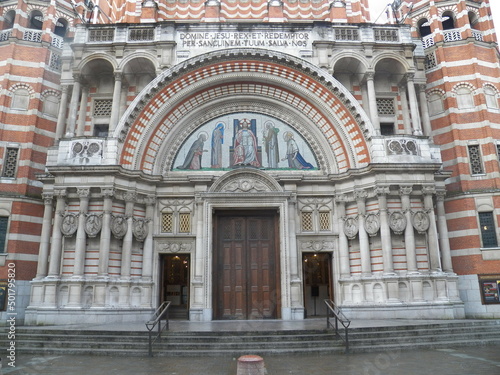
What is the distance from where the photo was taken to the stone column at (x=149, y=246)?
52.4ft

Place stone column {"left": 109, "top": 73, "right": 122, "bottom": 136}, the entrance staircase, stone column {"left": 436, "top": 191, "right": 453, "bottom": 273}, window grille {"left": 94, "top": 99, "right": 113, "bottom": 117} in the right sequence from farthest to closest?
window grille {"left": 94, "top": 99, "right": 113, "bottom": 117} → stone column {"left": 109, "top": 73, "right": 122, "bottom": 136} → stone column {"left": 436, "top": 191, "right": 453, "bottom": 273} → the entrance staircase

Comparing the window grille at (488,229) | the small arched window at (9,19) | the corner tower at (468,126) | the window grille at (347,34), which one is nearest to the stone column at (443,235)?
the corner tower at (468,126)

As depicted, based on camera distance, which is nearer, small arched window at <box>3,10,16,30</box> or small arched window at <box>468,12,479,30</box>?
small arched window at <box>3,10,16,30</box>

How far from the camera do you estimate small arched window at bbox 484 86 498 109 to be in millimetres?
18141

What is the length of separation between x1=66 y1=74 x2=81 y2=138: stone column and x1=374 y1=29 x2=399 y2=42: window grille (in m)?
13.6

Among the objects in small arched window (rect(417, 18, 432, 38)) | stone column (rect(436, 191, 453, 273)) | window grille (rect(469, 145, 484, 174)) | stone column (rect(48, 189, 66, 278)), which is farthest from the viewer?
small arched window (rect(417, 18, 432, 38))

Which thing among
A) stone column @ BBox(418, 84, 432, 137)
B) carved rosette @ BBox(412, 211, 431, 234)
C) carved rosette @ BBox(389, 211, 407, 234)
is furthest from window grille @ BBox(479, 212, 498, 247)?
stone column @ BBox(418, 84, 432, 137)

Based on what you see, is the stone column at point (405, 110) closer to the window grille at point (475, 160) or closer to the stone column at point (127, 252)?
the window grille at point (475, 160)

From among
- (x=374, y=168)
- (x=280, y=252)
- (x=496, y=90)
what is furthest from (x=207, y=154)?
(x=496, y=90)

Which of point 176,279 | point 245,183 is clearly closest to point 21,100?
point 176,279

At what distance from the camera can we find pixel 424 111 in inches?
710

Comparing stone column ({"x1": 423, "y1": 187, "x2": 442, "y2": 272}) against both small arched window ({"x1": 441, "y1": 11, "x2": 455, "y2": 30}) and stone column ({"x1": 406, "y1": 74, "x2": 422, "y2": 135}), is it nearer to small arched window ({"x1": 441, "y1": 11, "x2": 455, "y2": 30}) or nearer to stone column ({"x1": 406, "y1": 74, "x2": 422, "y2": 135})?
stone column ({"x1": 406, "y1": 74, "x2": 422, "y2": 135})

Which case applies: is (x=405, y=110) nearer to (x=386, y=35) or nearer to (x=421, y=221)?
(x=386, y=35)

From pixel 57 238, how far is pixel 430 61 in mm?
18914
